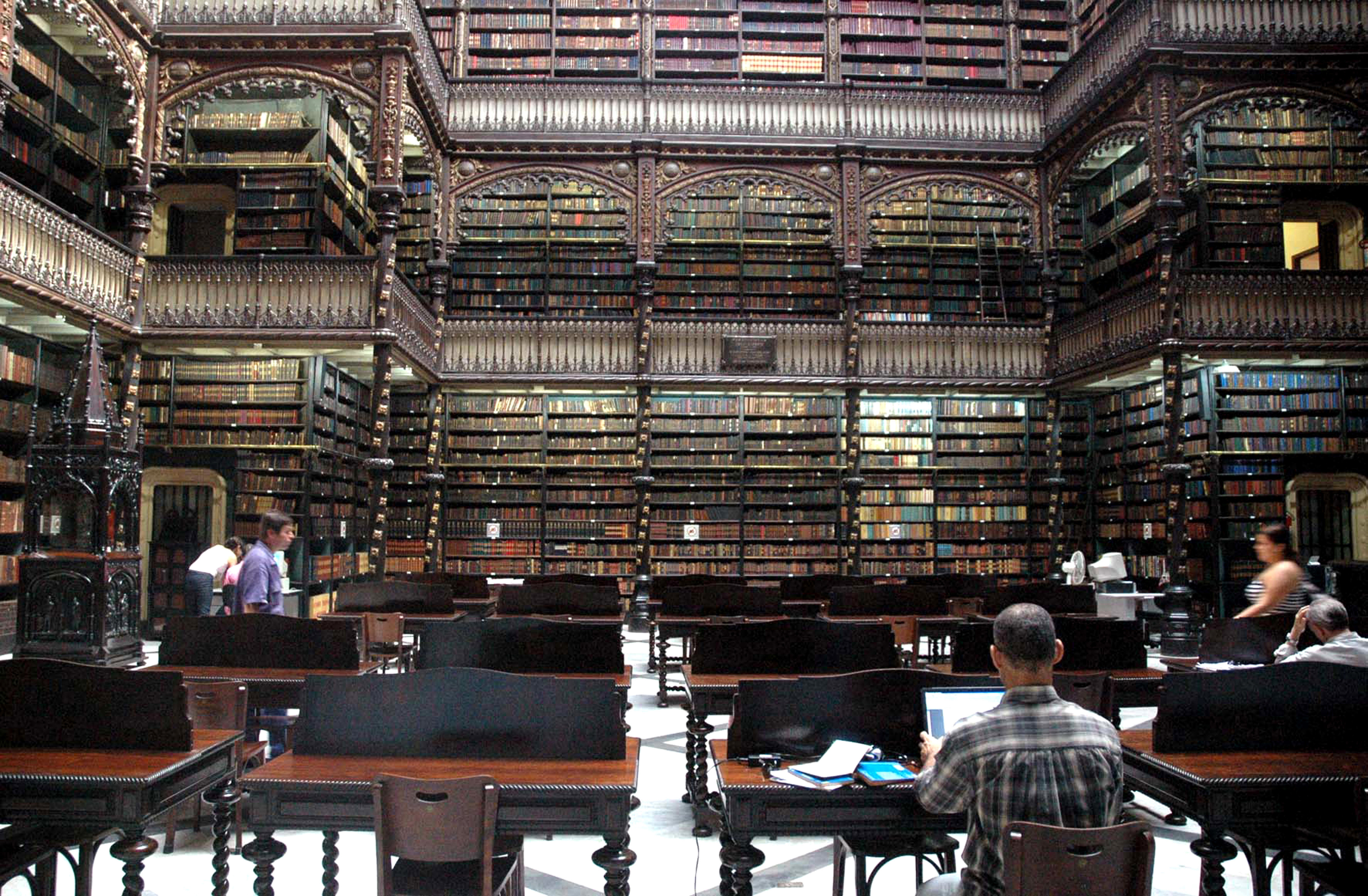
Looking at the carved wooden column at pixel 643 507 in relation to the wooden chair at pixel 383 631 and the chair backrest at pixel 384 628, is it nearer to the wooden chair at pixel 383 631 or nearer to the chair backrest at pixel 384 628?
the wooden chair at pixel 383 631

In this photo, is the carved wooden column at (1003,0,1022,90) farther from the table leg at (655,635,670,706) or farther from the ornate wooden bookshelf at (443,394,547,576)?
the table leg at (655,635,670,706)

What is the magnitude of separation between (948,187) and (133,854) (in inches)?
445

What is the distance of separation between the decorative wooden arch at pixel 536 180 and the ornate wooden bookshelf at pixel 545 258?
502 mm

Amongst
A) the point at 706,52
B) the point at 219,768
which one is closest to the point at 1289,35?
the point at 706,52

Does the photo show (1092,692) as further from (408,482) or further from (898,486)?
(408,482)

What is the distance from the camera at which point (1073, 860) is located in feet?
5.72

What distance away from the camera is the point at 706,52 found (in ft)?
40.8

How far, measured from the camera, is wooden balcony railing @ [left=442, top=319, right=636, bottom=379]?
1123 centimetres

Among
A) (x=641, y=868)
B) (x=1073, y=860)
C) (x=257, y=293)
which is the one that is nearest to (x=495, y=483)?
(x=257, y=293)

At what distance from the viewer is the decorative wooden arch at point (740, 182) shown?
1150 cm

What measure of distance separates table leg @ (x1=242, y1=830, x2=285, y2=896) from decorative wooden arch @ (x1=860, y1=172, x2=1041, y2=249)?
10.3 meters

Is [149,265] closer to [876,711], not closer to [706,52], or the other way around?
[706,52]

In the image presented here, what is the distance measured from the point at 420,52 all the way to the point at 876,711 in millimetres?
9278

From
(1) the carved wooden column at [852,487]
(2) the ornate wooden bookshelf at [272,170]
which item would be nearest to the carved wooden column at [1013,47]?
(1) the carved wooden column at [852,487]
